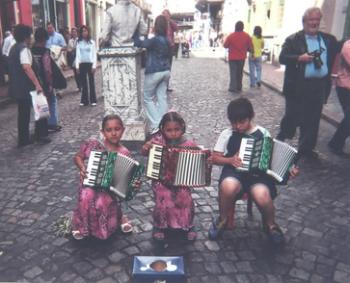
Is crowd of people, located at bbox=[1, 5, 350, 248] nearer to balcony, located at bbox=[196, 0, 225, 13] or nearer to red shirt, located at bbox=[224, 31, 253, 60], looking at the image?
red shirt, located at bbox=[224, 31, 253, 60]

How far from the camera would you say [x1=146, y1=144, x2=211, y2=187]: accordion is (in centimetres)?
297

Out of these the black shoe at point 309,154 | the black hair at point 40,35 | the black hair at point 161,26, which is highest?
the black hair at point 161,26

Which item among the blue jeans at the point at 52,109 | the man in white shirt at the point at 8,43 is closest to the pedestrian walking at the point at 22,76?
the blue jeans at the point at 52,109

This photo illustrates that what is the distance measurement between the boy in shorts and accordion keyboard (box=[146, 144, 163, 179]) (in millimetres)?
489

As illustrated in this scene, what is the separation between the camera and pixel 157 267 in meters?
2.64

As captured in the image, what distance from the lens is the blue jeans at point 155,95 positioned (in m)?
6.05

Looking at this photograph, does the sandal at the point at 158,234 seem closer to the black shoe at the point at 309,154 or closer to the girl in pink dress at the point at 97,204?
the girl in pink dress at the point at 97,204

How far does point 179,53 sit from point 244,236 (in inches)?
939

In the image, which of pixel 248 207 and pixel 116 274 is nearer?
pixel 116 274

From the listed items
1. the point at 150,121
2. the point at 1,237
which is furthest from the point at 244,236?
the point at 150,121

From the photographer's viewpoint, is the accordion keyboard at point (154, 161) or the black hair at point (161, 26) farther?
the black hair at point (161, 26)

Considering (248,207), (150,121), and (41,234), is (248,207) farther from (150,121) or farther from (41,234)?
(150,121)

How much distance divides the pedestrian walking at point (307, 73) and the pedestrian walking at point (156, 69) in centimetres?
178

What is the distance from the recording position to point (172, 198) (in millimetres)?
3227
